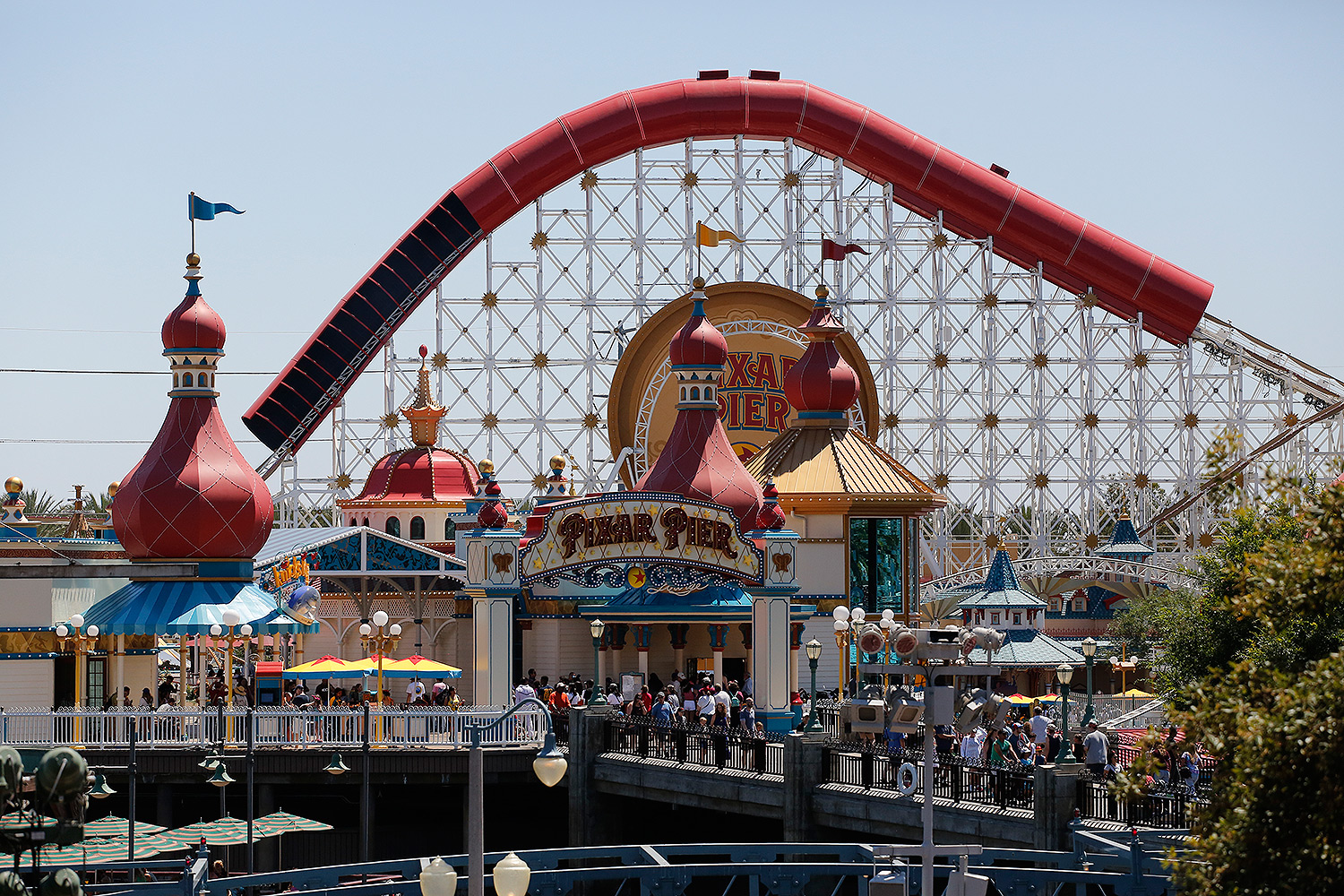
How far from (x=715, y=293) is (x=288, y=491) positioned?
10995 millimetres

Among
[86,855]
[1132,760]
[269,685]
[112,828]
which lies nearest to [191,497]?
[269,685]

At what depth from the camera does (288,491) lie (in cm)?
4588

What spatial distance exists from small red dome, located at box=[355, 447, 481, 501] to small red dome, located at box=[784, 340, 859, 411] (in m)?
9.14

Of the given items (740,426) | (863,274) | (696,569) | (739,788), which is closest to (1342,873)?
(739,788)

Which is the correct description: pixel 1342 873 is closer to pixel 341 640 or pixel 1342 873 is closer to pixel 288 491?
pixel 341 640

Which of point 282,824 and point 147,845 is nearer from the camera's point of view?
point 147,845

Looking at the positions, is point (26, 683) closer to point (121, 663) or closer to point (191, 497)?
point (121, 663)

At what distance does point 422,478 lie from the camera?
43031 mm

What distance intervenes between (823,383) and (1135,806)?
17.5 m

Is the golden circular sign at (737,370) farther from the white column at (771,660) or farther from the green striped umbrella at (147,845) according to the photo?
the green striped umbrella at (147,845)

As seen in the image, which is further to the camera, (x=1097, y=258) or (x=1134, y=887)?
(x=1097, y=258)

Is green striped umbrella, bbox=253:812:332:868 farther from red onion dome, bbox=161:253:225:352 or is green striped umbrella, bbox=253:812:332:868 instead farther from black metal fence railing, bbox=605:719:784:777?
red onion dome, bbox=161:253:225:352

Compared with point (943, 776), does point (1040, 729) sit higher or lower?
higher

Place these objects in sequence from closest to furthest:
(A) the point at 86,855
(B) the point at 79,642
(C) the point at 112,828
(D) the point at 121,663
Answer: (A) the point at 86,855 → (C) the point at 112,828 → (B) the point at 79,642 → (D) the point at 121,663
